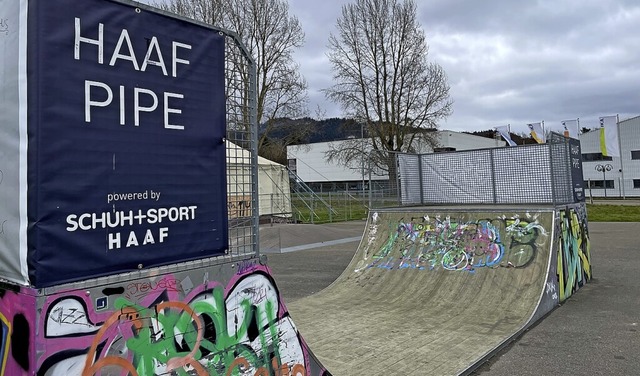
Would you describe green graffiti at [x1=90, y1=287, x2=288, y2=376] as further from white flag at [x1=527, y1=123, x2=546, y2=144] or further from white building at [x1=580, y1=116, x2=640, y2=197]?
white building at [x1=580, y1=116, x2=640, y2=197]

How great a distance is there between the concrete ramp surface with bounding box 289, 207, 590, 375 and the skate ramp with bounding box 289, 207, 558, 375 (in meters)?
0.01

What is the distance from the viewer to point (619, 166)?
54562 mm

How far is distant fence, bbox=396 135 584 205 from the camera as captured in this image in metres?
9.29

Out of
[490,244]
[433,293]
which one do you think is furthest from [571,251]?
[433,293]

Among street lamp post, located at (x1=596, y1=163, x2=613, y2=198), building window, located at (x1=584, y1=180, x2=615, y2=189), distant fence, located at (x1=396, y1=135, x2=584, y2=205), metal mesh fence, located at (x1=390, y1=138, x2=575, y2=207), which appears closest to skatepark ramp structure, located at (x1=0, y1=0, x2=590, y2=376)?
distant fence, located at (x1=396, y1=135, x2=584, y2=205)

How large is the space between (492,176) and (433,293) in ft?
16.2

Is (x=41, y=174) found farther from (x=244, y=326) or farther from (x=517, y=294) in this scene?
(x=517, y=294)

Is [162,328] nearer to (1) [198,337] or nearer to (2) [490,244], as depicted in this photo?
(1) [198,337]

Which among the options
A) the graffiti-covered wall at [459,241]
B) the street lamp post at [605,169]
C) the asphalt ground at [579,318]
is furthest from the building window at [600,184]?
the graffiti-covered wall at [459,241]

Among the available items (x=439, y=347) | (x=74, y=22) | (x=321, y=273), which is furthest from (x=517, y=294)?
(x=74, y=22)

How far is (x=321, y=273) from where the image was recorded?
10445 millimetres

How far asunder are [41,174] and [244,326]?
5.01 ft

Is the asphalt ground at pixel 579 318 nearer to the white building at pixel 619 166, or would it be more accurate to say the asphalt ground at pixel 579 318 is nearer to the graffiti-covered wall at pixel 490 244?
the graffiti-covered wall at pixel 490 244

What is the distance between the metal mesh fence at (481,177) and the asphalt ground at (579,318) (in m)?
2.05
